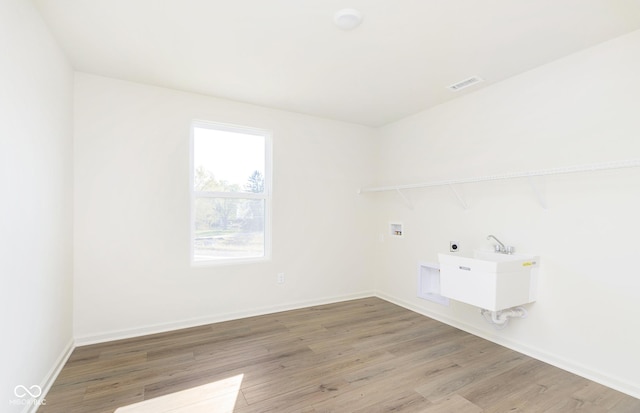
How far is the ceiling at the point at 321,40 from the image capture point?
193 cm

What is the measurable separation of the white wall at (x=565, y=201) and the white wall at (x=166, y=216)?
5.07 feet

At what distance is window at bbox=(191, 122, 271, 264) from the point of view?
3383 mm

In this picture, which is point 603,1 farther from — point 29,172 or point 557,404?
point 29,172

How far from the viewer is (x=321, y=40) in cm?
227

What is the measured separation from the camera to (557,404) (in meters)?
2.02

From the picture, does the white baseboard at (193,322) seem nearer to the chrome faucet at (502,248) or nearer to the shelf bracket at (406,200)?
the shelf bracket at (406,200)

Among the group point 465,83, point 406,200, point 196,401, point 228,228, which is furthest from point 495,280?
point 228,228

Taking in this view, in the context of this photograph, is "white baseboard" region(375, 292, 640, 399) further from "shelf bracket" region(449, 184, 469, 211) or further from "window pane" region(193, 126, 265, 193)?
"window pane" region(193, 126, 265, 193)

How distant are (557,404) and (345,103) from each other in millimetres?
3123

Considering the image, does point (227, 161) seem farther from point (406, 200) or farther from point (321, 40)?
point (406, 200)

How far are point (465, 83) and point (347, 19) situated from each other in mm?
1548

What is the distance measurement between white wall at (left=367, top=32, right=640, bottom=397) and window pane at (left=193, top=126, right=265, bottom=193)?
6.99 feet

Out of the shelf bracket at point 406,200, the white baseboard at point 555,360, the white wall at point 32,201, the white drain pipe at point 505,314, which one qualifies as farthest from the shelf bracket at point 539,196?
the white wall at point 32,201

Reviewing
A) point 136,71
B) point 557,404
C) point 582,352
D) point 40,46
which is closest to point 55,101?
point 40,46
